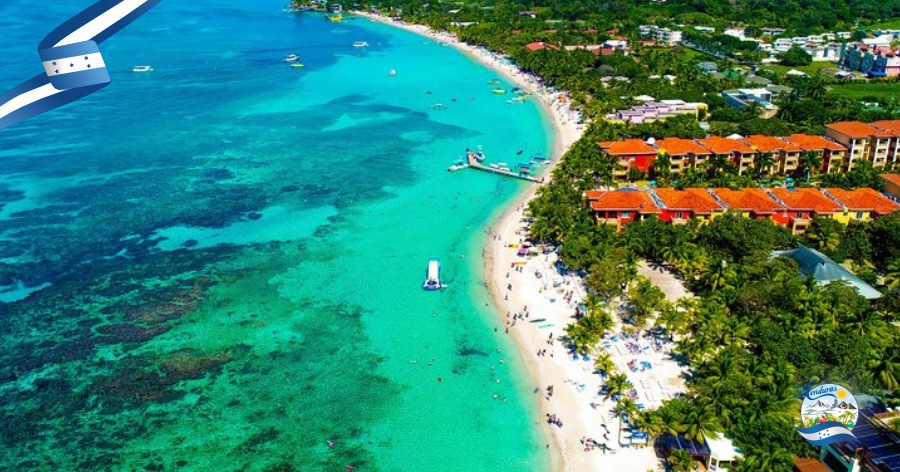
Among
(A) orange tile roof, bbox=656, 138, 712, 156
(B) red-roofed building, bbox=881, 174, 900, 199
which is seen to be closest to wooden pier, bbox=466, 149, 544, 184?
(A) orange tile roof, bbox=656, 138, 712, 156

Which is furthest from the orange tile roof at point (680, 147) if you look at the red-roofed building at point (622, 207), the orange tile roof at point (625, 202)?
the red-roofed building at point (622, 207)

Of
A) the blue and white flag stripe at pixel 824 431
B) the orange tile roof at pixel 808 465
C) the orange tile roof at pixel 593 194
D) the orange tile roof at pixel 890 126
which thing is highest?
the blue and white flag stripe at pixel 824 431

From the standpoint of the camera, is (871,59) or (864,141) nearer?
(864,141)

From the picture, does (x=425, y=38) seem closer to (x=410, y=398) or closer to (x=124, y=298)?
(x=124, y=298)

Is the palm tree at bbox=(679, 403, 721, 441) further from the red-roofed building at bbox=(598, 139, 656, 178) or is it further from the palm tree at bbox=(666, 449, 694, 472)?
the red-roofed building at bbox=(598, 139, 656, 178)

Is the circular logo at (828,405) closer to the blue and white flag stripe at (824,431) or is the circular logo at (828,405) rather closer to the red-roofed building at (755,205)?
the blue and white flag stripe at (824,431)

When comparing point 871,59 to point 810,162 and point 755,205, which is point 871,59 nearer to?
point 810,162

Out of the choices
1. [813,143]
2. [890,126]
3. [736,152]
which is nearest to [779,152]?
[813,143]
